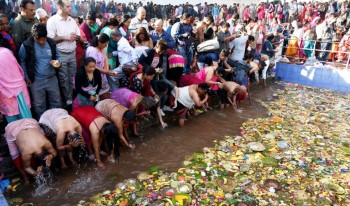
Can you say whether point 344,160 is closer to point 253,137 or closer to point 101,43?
point 253,137

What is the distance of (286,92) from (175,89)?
16.1 feet

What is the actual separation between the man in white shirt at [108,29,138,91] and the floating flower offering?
206 cm

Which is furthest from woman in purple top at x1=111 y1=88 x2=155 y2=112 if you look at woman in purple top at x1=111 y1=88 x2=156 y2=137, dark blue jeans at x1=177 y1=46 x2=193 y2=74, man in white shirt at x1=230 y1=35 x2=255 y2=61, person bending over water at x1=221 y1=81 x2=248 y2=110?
man in white shirt at x1=230 y1=35 x2=255 y2=61

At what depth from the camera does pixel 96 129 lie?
4.01 meters

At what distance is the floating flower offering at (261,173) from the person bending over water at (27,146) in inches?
34.0

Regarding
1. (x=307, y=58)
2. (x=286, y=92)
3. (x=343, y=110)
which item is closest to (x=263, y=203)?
(x=343, y=110)

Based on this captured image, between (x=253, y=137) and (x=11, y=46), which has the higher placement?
(x=11, y=46)

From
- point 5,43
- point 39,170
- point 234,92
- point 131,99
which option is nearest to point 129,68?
point 131,99

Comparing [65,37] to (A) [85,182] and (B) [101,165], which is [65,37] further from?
(A) [85,182]

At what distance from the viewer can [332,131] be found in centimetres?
589

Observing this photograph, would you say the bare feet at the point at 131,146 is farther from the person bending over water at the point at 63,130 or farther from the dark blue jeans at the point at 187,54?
the dark blue jeans at the point at 187,54

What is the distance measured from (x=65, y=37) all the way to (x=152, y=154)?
239 centimetres

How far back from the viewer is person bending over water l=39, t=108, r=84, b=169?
3.78 m

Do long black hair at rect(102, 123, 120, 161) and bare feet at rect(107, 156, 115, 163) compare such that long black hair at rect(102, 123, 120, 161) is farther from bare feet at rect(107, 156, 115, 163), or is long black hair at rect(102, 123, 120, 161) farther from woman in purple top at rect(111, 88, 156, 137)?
woman in purple top at rect(111, 88, 156, 137)
